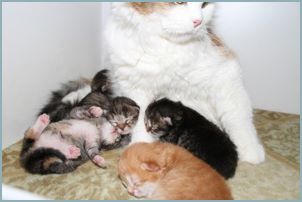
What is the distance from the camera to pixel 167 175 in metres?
1.31

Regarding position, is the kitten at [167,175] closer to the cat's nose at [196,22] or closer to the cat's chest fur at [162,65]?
the cat's chest fur at [162,65]

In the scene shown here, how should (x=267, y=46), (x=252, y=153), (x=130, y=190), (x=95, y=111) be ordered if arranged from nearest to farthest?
(x=130, y=190)
(x=252, y=153)
(x=95, y=111)
(x=267, y=46)

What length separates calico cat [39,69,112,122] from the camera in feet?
5.39

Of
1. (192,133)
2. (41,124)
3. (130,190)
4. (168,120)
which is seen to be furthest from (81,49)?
(130,190)

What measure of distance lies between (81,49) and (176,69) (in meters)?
0.74

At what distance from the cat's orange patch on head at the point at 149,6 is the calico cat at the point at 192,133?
400mm

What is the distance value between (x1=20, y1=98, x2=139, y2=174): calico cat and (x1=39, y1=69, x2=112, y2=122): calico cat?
7 centimetres

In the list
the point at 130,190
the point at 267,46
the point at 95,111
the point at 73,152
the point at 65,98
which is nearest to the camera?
the point at 130,190

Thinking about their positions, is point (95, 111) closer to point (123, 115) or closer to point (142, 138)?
point (123, 115)

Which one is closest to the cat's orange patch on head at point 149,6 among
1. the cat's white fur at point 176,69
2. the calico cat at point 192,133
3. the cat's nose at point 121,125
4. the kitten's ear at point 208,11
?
the cat's white fur at point 176,69

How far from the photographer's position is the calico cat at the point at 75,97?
5.39ft

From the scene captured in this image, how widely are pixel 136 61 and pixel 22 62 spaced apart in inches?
19.2

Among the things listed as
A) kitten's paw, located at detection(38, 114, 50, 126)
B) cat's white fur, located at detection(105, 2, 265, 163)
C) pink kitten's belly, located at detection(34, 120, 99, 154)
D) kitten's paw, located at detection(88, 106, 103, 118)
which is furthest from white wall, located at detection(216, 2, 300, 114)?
kitten's paw, located at detection(38, 114, 50, 126)

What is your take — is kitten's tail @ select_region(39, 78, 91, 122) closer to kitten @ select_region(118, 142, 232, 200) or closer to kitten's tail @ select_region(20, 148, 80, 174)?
kitten's tail @ select_region(20, 148, 80, 174)
